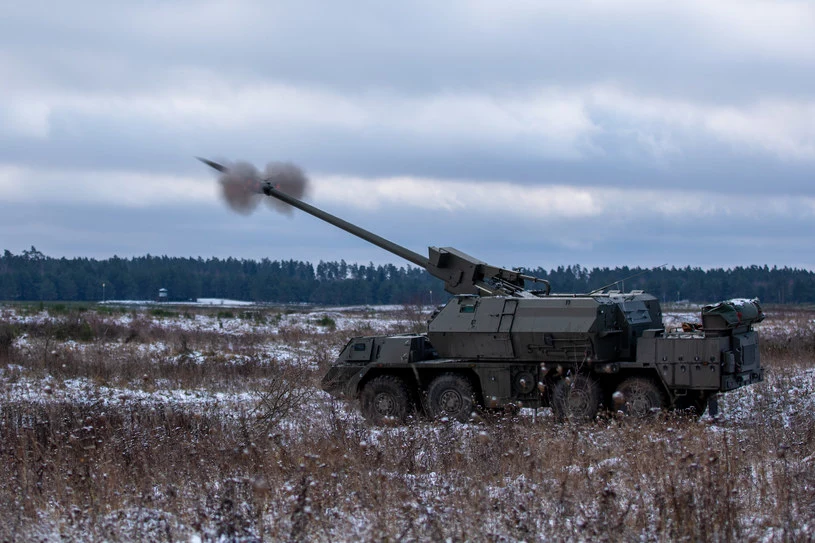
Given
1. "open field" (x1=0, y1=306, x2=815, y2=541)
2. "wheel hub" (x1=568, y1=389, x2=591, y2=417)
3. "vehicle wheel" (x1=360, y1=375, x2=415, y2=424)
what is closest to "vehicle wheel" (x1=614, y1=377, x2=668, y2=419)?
"wheel hub" (x1=568, y1=389, x2=591, y2=417)

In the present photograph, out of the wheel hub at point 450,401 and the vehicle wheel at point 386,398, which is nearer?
the wheel hub at point 450,401

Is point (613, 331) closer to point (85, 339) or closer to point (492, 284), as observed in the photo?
point (492, 284)

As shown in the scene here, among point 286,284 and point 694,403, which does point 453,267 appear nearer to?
point 694,403

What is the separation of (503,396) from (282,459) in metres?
5.97

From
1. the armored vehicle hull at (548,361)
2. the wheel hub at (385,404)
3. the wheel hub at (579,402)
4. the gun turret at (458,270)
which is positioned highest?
the gun turret at (458,270)

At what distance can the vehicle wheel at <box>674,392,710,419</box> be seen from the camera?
14266 mm

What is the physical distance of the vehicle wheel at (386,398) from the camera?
15359 mm

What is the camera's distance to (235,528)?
6.87 metres

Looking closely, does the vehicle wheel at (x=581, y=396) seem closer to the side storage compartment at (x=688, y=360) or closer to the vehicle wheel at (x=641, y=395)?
the vehicle wheel at (x=641, y=395)

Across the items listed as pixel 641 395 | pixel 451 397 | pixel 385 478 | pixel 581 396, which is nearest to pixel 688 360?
pixel 641 395

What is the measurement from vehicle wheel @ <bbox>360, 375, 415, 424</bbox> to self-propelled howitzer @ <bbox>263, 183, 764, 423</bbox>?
2 cm

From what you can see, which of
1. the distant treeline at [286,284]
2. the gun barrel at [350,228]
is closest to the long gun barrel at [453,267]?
the gun barrel at [350,228]

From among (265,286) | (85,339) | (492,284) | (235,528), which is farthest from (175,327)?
(265,286)

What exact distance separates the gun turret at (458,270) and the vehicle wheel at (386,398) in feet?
6.08
